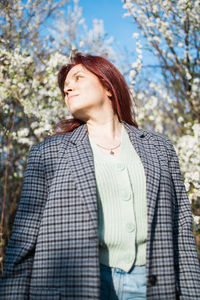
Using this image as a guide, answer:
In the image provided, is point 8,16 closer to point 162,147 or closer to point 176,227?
point 162,147

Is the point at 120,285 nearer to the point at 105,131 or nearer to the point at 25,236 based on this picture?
the point at 25,236

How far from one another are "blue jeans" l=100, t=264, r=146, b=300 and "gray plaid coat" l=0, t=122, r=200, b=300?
0.06 metres

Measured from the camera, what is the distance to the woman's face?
187 centimetres

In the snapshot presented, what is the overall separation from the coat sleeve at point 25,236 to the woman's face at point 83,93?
386 mm

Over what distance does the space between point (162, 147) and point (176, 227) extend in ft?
1.45

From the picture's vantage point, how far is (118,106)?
2078 millimetres

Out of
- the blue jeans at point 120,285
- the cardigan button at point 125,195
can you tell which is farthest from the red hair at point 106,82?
the blue jeans at point 120,285

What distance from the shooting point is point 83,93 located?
188cm

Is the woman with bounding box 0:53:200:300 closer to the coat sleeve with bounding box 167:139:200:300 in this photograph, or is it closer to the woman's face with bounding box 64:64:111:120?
the coat sleeve with bounding box 167:139:200:300

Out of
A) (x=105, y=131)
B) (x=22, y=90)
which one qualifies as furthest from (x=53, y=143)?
Result: (x=22, y=90)

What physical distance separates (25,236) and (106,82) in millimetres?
1018

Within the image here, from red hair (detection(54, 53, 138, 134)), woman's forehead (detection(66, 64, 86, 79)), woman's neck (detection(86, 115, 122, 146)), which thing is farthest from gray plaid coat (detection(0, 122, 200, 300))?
woman's forehead (detection(66, 64, 86, 79))

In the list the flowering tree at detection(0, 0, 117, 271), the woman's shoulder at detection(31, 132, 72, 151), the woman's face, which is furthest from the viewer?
the flowering tree at detection(0, 0, 117, 271)

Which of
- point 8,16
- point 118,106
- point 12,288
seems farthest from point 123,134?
point 8,16
